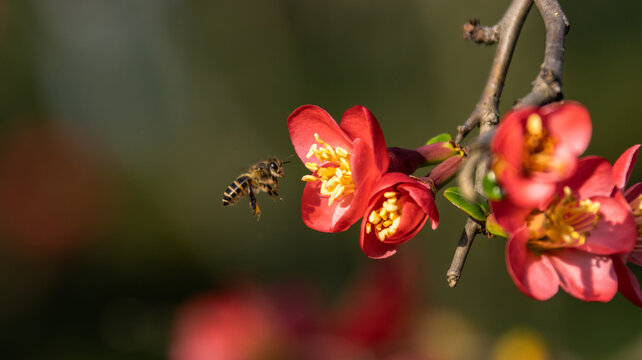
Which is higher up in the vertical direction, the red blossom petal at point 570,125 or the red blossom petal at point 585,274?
the red blossom petal at point 570,125

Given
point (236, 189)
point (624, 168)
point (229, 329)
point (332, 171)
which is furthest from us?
point (229, 329)

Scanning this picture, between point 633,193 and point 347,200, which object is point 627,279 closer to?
point 633,193

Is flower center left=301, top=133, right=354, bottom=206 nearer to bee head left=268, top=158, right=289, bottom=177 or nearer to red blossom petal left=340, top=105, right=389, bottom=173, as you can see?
red blossom petal left=340, top=105, right=389, bottom=173

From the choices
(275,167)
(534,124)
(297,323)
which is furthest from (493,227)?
(297,323)

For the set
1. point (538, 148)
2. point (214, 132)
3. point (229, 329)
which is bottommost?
point (229, 329)

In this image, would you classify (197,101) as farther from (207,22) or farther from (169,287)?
(169,287)

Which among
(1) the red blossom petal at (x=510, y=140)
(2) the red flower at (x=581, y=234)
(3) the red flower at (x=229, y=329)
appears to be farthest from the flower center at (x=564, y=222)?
(3) the red flower at (x=229, y=329)

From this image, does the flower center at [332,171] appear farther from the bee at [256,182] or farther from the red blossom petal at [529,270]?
the bee at [256,182]

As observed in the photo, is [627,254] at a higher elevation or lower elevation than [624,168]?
lower
